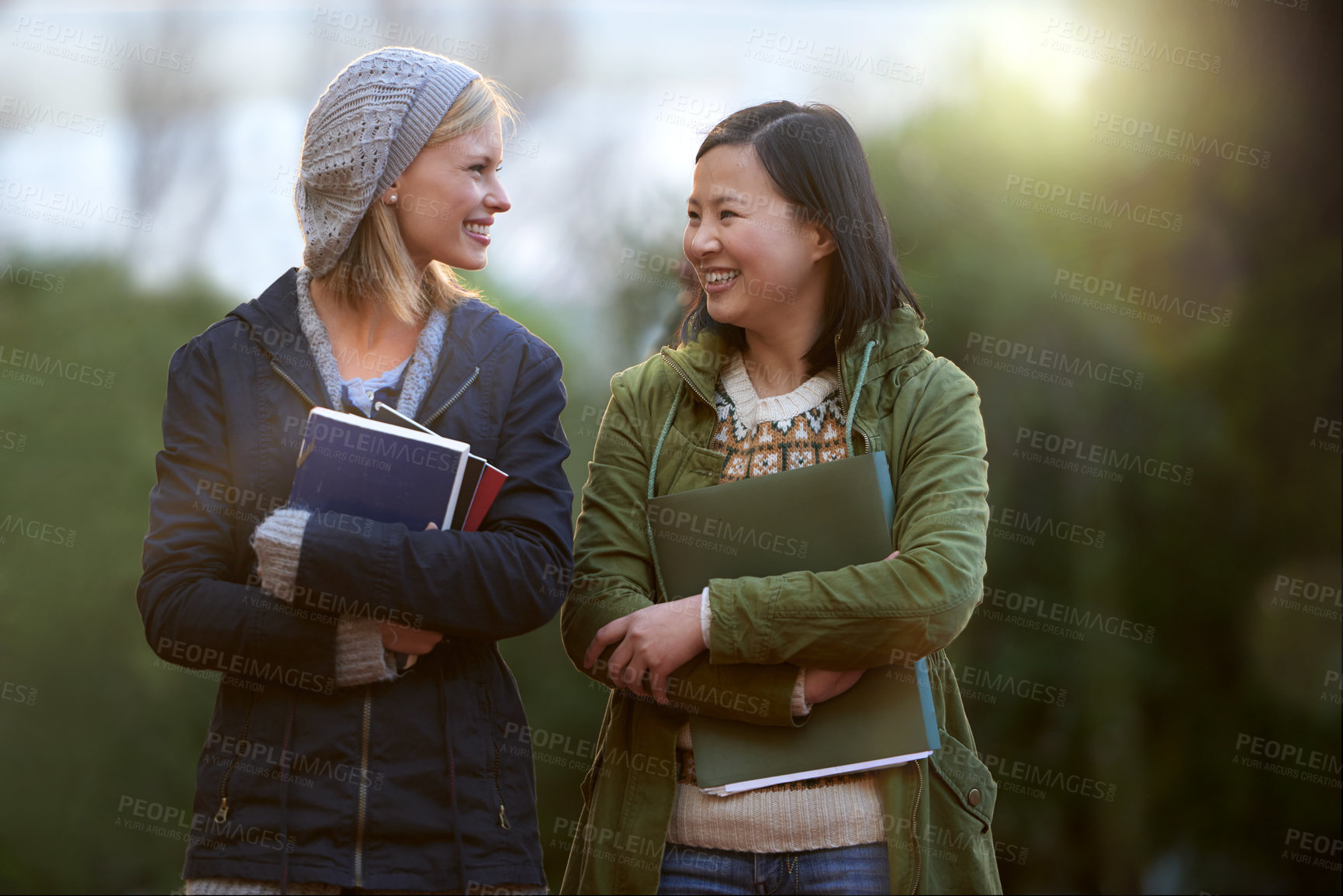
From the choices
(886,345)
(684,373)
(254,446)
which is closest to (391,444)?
(254,446)

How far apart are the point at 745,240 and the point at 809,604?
2.37ft

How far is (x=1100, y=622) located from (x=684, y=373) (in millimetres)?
5358

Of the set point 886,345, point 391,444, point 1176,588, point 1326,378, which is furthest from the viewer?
point 1176,588

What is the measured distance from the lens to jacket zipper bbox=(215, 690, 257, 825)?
1.69 metres

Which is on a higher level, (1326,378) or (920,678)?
(1326,378)

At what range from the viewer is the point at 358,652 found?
1729mm

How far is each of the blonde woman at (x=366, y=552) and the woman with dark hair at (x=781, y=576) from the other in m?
0.23

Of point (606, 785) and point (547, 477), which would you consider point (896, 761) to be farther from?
point (547, 477)

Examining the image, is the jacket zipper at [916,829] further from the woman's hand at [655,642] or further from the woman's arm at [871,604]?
the woman's hand at [655,642]

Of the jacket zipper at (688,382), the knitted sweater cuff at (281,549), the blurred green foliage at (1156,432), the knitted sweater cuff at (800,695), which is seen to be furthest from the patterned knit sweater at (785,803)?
Answer: the blurred green foliage at (1156,432)

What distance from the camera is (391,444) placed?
1687 millimetres

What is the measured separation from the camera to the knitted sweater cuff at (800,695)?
1.91 meters

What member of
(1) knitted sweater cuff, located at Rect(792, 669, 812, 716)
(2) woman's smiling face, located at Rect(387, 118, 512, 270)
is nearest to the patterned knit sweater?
(1) knitted sweater cuff, located at Rect(792, 669, 812, 716)

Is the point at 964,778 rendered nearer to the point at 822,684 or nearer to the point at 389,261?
the point at 822,684
